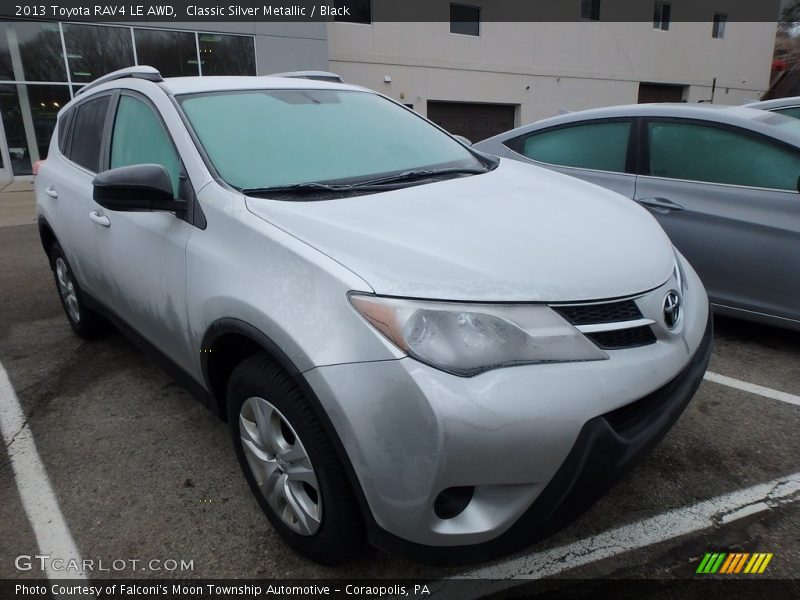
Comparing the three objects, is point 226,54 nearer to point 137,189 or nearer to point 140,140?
point 140,140

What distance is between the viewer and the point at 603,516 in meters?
2.13

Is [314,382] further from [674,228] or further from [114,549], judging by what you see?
[674,228]

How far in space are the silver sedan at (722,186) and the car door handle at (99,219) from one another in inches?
121

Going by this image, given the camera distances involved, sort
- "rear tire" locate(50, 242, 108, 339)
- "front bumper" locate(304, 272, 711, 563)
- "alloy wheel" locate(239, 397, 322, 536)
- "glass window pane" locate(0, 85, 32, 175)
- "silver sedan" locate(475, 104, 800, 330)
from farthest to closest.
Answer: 1. "glass window pane" locate(0, 85, 32, 175)
2. "rear tire" locate(50, 242, 108, 339)
3. "silver sedan" locate(475, 104, 800, 330)
4. "alloy wheel" locate(239, 397, 322, 536)
5. "front bumper" locate(304, 272, 711, 563)

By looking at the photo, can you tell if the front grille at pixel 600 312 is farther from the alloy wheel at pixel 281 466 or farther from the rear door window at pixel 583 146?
the rear door window at pixel 583 146

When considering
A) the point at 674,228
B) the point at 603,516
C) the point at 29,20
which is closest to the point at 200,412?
the point at 603,516

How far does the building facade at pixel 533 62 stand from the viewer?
17.1 metres

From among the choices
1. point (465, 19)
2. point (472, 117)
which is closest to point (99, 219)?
point (472, 117)

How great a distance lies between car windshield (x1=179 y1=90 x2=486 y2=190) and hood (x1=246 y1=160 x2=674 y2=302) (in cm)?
27

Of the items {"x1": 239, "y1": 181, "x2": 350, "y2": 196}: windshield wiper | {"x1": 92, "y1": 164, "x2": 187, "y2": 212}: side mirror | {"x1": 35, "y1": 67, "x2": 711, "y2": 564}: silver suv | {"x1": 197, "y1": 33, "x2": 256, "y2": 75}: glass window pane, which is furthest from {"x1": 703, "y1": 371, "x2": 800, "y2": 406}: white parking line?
{"x1": 197, "y1": 33, "x2": 256, "y2": 75}: glass window pane

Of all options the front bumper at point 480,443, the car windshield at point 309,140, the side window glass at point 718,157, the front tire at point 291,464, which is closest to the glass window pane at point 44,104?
the car windshield at point 309,140

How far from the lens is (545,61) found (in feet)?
66.0

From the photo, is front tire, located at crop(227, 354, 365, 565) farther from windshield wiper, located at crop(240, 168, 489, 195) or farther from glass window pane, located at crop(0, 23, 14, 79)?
glass window pane, located at crop(0, 23, 14, 79)

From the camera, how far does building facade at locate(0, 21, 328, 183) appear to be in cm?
1302
